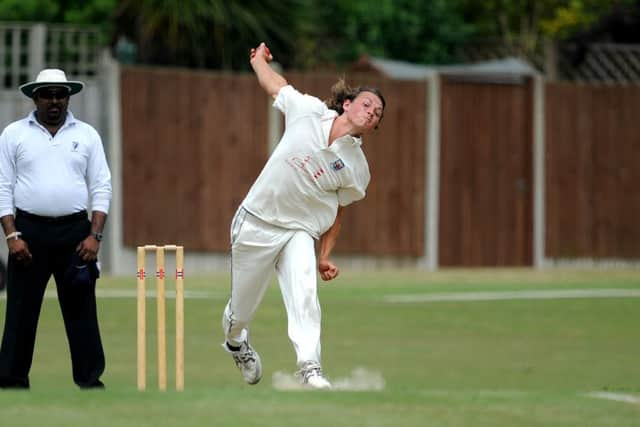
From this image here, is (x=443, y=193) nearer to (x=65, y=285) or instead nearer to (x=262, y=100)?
(x=262, y=100)

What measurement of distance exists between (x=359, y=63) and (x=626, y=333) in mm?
9318

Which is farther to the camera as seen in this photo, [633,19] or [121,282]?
[633,19]

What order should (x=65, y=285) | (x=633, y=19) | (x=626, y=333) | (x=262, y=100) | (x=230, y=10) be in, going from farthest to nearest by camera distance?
(x=633, y=19) < (x=230, y=10) < (x=262, y=100) < (x=626, y=333) < (x=65, y=285)

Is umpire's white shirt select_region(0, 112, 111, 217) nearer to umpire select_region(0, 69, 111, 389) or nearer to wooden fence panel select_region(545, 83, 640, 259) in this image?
umpire select_region(0, 69, 111, 389)

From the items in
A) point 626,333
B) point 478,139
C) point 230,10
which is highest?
point 230,10

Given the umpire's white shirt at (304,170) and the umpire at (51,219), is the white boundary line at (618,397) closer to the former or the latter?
the umpire's white shirt at (304,170)

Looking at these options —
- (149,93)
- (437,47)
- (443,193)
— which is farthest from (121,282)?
(437,47)

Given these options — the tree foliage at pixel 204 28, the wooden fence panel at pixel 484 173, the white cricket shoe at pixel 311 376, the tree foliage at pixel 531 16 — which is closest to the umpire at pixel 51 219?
the white cricket shoe at pixel 311 376

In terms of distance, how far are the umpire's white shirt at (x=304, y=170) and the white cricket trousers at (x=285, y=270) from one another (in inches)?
3.1

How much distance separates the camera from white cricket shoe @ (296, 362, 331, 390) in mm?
9891

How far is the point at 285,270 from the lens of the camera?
1028 centimetres

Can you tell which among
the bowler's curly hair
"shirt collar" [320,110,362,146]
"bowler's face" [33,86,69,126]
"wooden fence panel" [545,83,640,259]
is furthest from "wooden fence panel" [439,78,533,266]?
"bowler's face" [33,86,69,126]

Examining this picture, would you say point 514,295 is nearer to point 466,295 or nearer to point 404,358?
point 466,295

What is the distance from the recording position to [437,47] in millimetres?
27438
